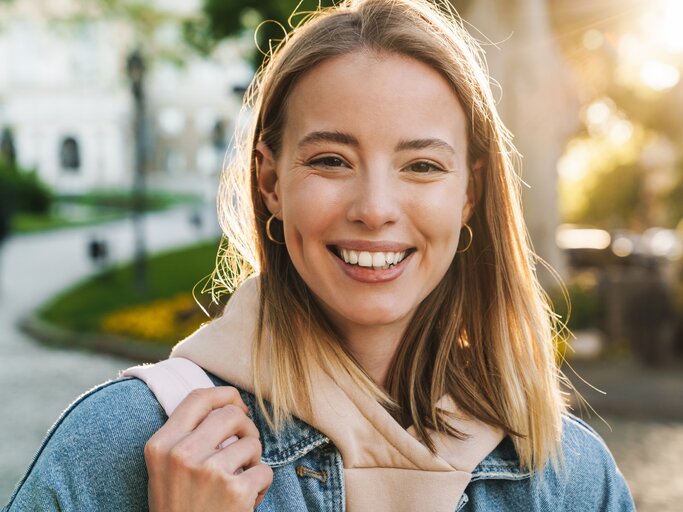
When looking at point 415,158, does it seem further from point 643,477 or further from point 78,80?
point 78,80

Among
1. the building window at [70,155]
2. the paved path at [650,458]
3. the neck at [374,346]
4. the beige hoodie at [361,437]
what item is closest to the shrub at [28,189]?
the building window at [70,155]

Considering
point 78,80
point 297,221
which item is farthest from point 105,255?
point 78,80

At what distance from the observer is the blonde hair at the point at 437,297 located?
192cm

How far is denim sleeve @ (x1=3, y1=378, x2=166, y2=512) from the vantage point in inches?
63.9

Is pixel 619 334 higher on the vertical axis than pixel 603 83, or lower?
lower

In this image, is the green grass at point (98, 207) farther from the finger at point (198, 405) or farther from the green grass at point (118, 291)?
the finger at point (198, 405)

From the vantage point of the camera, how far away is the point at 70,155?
58.2 metres

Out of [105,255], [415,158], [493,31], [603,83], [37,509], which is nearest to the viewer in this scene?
[37,509]

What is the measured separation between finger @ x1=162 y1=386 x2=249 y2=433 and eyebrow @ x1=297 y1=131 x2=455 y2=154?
53 centimetres

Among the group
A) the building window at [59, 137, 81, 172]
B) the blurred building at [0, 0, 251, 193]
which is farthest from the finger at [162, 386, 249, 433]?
the building window at [59, 137, 81, 172]

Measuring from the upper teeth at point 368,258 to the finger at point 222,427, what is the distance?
1.28 feet

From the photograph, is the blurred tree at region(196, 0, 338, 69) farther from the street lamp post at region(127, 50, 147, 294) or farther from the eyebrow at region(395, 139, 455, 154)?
the eyebrow at region(395, 139, 455, 154)

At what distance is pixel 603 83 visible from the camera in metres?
24.8

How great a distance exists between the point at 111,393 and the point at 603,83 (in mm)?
24726
